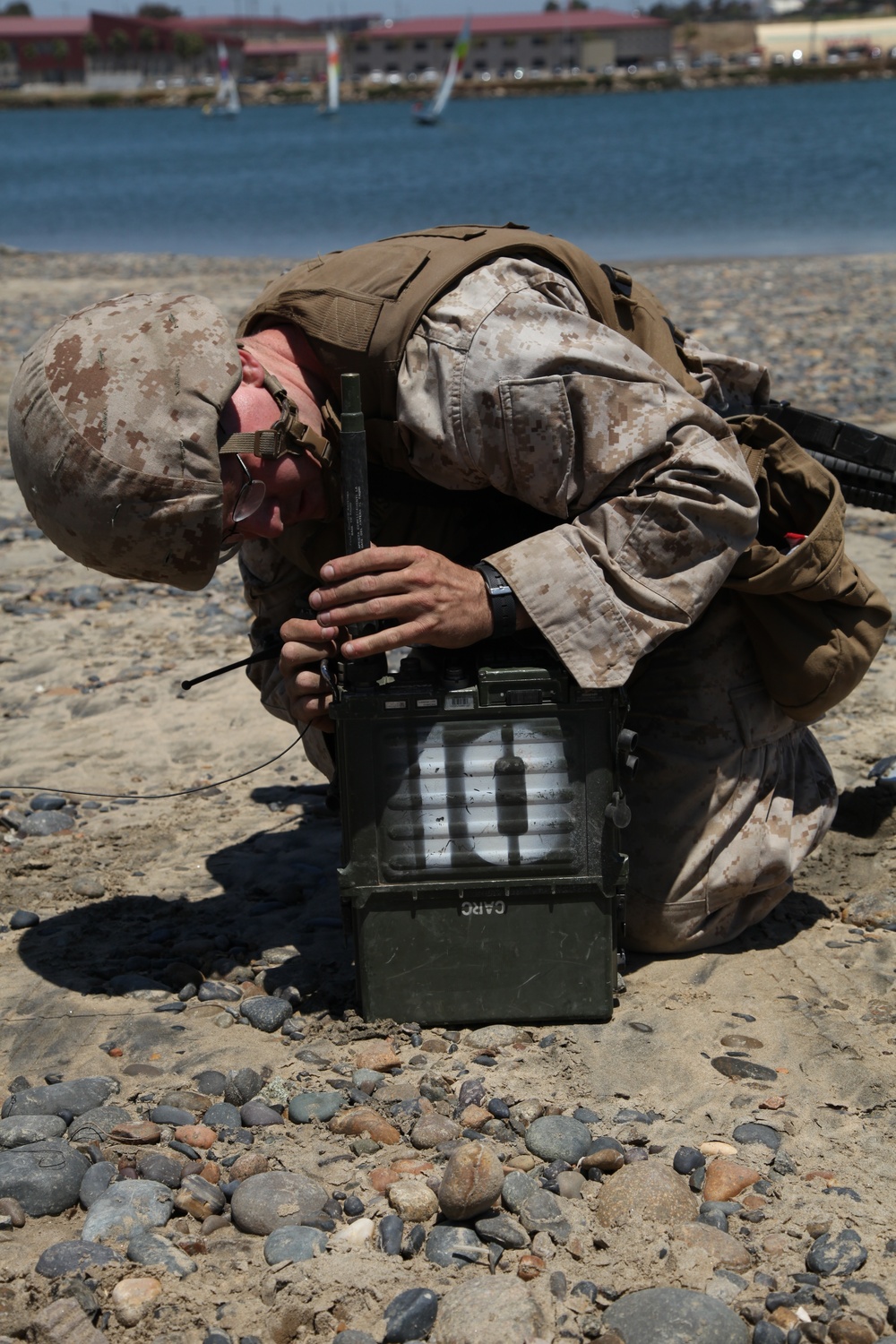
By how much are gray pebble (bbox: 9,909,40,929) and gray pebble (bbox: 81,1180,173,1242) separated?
114cm

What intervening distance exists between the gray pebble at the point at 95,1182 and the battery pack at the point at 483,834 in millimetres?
624

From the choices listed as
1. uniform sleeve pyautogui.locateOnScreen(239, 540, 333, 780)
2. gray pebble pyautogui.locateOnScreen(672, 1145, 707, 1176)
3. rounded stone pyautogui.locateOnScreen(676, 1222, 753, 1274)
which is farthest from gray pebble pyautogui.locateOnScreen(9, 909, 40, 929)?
rounded stone pyautogui.locateOnScreen(676, 1222, 753, 1274)

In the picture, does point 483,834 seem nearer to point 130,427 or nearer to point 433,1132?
point 433,1132

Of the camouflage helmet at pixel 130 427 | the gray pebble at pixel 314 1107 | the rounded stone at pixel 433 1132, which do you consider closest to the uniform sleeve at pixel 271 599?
the camouflage helmet at pixel 130 427

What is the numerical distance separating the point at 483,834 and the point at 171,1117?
76 centimetres

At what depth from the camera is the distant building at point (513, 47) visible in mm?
124500

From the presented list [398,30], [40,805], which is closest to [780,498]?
[40,805]

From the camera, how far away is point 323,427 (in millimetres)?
2842

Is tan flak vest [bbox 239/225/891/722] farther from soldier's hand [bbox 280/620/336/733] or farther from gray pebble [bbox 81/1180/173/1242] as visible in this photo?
gray pebble [bbox 81/1180/173/1242]

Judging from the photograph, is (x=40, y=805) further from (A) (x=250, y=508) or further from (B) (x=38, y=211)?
(B) (x=38, y=211)

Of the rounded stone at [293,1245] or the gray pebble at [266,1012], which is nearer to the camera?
the rounded stone at [293,1245]

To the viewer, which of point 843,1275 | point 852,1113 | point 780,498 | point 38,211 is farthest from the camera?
point 38,211

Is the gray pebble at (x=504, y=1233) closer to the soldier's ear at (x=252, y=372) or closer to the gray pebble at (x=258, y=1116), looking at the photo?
the gray pebble at (x=258, y=1116)

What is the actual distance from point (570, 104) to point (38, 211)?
221ft
